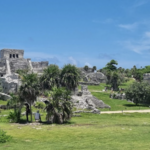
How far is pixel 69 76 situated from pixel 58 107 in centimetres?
2569

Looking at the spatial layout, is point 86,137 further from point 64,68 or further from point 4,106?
point 64,68

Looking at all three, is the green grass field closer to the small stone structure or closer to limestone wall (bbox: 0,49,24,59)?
the small stone structure

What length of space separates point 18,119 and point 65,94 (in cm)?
578

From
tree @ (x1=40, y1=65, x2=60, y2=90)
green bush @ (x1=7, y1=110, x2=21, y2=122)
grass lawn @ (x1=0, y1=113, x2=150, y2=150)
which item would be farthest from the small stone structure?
grass lawn @ (x1=0, y1=113, x2=150, y2=150)

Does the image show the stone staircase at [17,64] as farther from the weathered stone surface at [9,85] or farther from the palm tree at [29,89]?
the palm tree at [29,89]

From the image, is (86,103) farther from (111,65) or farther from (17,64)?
(111,65)

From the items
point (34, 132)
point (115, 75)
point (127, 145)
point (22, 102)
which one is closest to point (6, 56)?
point (115, 75)

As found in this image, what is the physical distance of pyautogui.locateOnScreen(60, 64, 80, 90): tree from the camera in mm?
54531

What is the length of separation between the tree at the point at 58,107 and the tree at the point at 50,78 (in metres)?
24.6

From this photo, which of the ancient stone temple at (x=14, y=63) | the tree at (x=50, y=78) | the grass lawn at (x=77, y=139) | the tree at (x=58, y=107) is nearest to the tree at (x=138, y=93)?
the tree at (x=50, y=78)

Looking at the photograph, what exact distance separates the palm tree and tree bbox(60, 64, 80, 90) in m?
23.9

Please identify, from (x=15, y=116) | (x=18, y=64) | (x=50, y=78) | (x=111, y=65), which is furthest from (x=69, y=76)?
(x=111, y=65)

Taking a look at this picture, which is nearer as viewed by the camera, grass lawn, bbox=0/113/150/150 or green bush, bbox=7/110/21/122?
grass lawn, bbox=0/113/150/150

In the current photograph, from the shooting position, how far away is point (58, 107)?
29.3m
